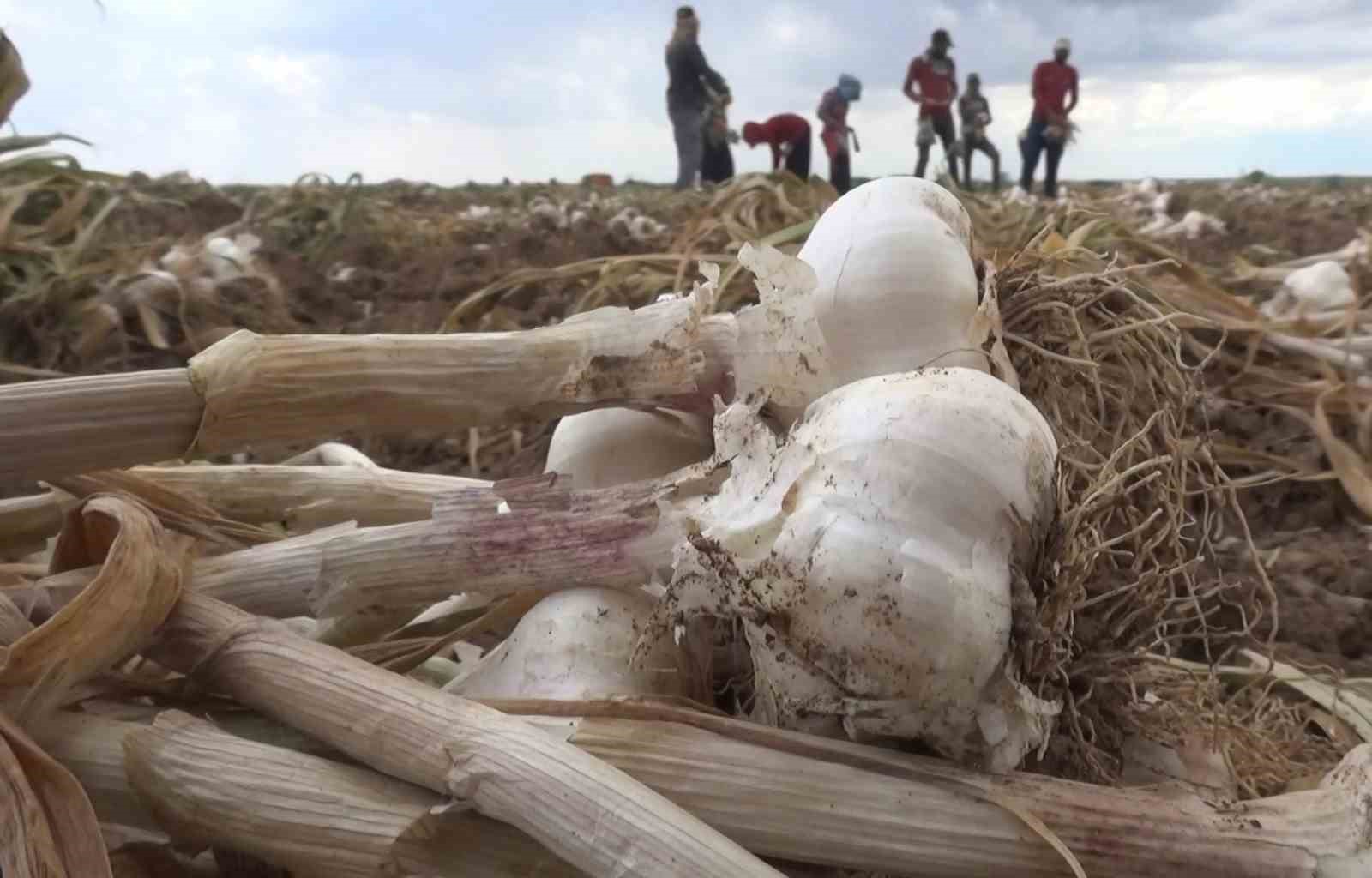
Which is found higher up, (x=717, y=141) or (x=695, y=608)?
(x=717, y=141)

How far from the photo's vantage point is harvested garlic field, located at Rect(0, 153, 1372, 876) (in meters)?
0.79

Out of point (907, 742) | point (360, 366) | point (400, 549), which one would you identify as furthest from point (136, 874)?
point (907, 742)

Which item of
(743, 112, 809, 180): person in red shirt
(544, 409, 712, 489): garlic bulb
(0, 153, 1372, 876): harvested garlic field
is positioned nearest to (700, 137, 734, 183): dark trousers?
(743, 112, 809, 180): person in red shirt

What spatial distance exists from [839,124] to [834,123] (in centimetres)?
3

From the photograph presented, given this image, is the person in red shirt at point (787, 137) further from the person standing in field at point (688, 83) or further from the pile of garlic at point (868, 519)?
the pile of garlic at point (868, 519)

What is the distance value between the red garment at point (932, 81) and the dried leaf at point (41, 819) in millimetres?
8433

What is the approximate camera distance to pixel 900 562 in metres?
0.77

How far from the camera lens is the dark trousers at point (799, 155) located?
6180 mm

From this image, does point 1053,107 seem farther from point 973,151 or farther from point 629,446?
point 629,446

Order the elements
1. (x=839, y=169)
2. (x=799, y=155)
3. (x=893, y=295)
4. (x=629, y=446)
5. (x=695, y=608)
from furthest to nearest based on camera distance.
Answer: (x=839, y=169) < (x=799, y=155) < (x=629, y=446) < (x=893, y=295) < (x=695, y=608)

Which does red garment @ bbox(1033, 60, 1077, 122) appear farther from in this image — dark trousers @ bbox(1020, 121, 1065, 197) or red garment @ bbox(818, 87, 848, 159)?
red garment @ bbox(818, 87, 848, 159)

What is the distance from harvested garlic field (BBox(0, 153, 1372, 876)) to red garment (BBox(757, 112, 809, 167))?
16.6ft

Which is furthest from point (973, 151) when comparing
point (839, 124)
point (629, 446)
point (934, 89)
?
point (629, 446)

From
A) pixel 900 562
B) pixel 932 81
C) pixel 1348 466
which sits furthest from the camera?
pixel 932 81
